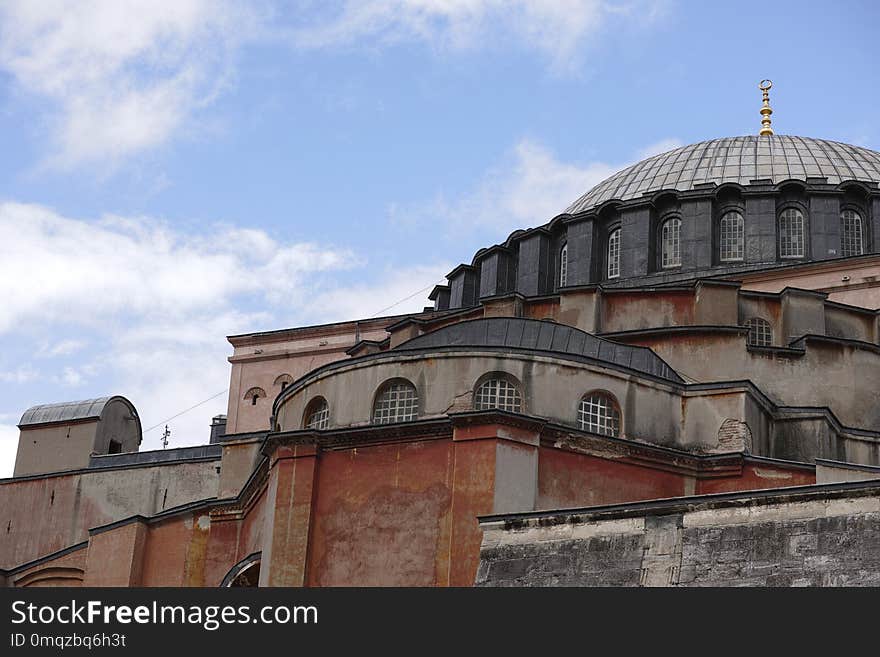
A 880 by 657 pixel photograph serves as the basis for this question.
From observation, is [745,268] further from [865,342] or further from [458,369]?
[458,369]

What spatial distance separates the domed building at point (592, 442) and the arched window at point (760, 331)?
64 millimetres

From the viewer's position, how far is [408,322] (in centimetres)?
3728

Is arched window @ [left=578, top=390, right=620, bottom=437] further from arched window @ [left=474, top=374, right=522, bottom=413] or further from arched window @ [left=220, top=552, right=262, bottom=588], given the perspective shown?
arched window @ [left=220, top=552, right=262, bottom=588]

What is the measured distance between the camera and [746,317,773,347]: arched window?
34.7 meters

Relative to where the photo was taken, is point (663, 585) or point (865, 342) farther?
point (865, 342)

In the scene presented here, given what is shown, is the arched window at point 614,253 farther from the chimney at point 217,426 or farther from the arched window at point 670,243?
the chimney at point 217,426

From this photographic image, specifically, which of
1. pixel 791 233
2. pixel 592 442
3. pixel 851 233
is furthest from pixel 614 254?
pixel 592 442

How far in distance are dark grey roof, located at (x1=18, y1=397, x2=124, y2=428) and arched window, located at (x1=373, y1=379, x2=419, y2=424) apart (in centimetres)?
1569

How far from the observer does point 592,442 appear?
2747 centimetres
